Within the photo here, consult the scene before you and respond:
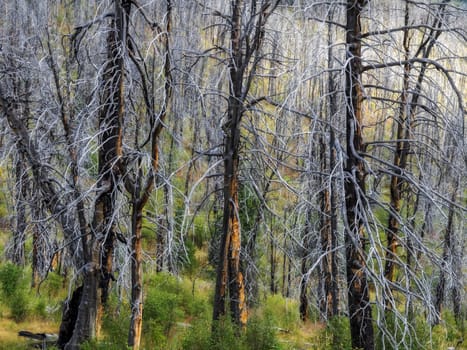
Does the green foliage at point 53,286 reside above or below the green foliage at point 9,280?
below

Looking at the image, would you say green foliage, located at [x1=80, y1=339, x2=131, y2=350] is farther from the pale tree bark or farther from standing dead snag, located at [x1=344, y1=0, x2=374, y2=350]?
standing dead snag, located at [x1=344, y1=0, x2=374, y2=350]

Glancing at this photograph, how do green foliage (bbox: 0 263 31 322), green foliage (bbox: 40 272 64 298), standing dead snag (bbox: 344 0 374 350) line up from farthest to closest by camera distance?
green foliage (bbox: 40 272 64 298)
green foliage (bbox: 0 263 31 322)
standing dead snag (bbox: 344 0 374 350)

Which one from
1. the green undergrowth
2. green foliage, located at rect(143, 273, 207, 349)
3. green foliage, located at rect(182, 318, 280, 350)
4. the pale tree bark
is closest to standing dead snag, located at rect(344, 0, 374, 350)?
the green undergrowth

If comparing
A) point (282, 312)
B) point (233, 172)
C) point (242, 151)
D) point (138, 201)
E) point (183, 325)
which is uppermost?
point (242, 151)

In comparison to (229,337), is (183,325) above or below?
below

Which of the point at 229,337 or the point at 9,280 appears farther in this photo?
the point at 9,280

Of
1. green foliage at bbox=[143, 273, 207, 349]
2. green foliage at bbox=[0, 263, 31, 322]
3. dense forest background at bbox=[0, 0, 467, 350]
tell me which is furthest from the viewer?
green foliage at bbox=[0, 263, 31, 322]

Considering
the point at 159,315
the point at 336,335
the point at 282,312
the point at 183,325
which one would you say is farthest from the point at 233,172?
the point at 282,312

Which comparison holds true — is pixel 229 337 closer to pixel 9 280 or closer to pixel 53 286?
pixel 9 280

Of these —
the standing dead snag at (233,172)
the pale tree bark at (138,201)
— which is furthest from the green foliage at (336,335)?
the pale tree bark at (138,201)

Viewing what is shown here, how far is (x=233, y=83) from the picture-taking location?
7.89 metres

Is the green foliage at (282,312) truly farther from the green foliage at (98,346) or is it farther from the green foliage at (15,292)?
the green foliage at (98,346)

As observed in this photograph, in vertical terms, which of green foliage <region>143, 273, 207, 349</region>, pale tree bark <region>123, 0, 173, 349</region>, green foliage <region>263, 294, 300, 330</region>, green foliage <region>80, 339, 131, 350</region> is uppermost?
pale tree bark <region>123, 0, 173, 349</region>

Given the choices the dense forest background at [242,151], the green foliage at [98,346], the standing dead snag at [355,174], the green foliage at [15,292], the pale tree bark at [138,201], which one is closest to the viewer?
the dense forest background at [242,151]
